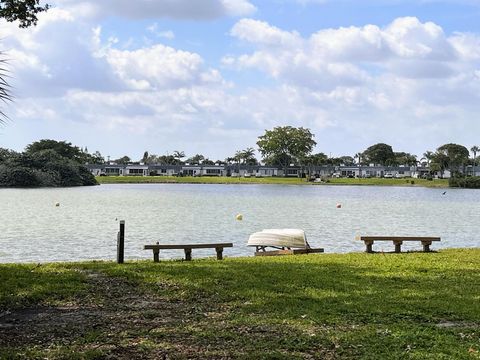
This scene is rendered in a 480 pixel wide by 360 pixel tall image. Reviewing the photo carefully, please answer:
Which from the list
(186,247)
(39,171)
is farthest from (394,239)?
(39,171)

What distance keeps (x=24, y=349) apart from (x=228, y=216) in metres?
40.7

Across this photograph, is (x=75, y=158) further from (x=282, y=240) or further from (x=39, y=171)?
(x=282, y=240)

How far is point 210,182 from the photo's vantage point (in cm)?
17762

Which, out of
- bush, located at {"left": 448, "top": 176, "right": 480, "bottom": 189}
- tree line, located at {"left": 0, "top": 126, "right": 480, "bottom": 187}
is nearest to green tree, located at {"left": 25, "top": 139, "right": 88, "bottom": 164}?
tree line, located at {"left": 0, "top": 126, "right": 480, "bottom": 187}

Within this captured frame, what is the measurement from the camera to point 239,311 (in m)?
10.5

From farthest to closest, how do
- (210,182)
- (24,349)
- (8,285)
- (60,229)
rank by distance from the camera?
(210,182) < (60,229) < (8,285) < (24,349)

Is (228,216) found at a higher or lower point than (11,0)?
lower

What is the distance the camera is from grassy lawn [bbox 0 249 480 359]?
8.16 meters

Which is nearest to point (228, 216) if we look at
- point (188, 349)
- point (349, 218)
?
point (349, 218)

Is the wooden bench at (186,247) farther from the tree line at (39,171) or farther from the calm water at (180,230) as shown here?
the tree line at (39,171)

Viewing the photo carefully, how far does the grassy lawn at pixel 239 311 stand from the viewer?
8.16 m

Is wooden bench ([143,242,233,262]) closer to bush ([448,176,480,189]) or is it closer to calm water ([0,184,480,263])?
calm water ([0,184,480,263])

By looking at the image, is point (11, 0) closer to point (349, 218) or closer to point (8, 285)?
point (8, 285)

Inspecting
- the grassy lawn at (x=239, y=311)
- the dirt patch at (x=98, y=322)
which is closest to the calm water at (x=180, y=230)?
the grassy lawn at (x=239, y=311)
